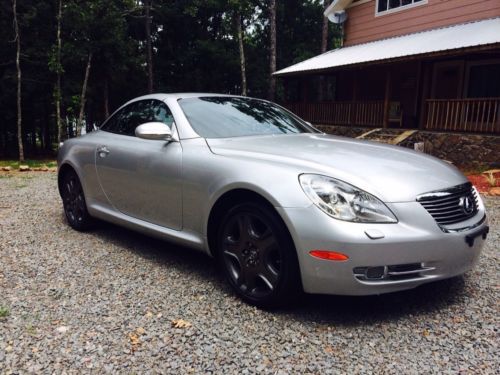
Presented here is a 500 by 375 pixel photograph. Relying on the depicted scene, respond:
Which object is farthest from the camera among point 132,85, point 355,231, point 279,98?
point 279,98

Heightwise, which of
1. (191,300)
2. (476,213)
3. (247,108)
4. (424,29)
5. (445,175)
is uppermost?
(424,29)

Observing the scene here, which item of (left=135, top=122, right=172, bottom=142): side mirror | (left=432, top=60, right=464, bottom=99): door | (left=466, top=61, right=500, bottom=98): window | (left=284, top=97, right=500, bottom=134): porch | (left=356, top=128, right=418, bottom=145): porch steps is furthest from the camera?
(left=432, top=60, right=464, bottom=99): door

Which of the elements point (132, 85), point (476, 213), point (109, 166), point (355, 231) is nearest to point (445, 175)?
point (476, 213)

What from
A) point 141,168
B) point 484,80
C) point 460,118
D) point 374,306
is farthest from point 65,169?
point 484,80

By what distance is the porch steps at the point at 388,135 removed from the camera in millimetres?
12312

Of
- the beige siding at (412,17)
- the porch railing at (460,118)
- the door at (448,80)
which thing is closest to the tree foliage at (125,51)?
the beige siding at (412,17)

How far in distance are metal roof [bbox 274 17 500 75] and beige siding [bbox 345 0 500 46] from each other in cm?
29

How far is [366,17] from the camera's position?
17.1 meters

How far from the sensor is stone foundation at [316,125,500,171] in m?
10.5

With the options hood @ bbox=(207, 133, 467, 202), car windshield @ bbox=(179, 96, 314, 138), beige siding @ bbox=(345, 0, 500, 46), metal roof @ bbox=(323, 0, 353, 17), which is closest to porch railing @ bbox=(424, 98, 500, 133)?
beige siding @ bbox=(345, 0, 500, 46)

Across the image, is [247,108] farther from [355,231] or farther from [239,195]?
[355,231]

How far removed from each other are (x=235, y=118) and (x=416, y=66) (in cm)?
1410

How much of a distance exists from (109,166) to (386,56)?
11.0 meters

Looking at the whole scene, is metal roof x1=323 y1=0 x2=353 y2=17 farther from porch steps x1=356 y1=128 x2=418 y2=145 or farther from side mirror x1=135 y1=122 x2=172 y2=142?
side mirror x1=135 y1=122 x2=172 y2=142
